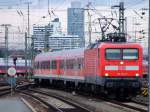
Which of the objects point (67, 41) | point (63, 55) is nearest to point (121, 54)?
point (63, 55)

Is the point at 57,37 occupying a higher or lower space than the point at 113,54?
higher

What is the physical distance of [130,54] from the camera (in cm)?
3281

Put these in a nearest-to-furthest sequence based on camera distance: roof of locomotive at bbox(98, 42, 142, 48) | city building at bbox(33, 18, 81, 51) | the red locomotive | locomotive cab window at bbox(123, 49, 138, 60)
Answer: the red locomotive → roof of locomotive at bbox(98, 42, 142, 48) → locomotive cab window at bbox(123, 49, 138, 60) → city building at bbox(33, 18, 81, 51)

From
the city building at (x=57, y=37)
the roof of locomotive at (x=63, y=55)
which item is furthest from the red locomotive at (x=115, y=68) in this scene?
the city building at (x=57, y=37)

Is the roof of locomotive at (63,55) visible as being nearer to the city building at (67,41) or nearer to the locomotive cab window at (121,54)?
the locomotive cab window at (121,54)

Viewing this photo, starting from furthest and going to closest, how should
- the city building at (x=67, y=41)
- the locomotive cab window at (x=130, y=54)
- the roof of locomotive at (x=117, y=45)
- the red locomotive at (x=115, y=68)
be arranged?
the city building at (x=67, y=41) < the locomotive cab window at (x=130, y=54) < the roof of locomotive at (x=117, y=45) < the red locomotive at (x=115, y=68)

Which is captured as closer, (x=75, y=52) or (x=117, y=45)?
(x=117, y=45)

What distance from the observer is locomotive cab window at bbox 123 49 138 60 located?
32.7 meters

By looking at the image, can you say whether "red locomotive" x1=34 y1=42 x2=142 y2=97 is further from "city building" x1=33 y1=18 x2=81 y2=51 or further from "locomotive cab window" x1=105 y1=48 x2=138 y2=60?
→ "city building" x1=33 y1=18 x2=81 y2=51

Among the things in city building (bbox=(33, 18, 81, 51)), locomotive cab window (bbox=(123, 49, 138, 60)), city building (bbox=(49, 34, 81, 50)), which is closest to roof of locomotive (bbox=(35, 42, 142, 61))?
locomotive cab window (bbox=(123, 49, 138, 60))

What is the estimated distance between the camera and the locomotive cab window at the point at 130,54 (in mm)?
32719

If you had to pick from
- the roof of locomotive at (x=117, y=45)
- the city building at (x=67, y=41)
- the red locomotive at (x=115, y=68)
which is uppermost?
the city building at (x=67, y=41)

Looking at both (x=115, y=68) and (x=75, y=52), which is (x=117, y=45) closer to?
(x=115, y=68)

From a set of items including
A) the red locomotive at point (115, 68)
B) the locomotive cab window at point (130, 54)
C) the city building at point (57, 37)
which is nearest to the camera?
the red locomotive at point (115, 68)
